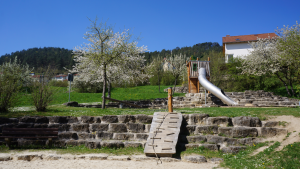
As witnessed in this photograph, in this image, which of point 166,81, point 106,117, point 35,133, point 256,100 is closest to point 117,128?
point 106,117

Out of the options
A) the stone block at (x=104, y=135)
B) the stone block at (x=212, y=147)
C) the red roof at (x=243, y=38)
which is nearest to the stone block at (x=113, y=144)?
the stone block at (x=104, y=135)

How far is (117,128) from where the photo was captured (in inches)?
378

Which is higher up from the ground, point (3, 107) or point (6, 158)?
point (3, 107)

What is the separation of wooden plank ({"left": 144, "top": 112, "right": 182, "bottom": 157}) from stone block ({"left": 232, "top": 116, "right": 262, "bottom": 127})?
2419 mm

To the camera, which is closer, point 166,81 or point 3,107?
point 3,107

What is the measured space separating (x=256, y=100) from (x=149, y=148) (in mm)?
14817

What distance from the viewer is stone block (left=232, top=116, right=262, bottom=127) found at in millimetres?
8953

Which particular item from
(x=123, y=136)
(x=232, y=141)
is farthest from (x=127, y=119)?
(x=232, y=141)

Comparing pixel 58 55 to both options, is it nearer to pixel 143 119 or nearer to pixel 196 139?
pixel 143 119

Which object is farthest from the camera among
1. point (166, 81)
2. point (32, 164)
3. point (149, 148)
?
point (166, 81)

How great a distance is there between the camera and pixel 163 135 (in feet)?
27.5

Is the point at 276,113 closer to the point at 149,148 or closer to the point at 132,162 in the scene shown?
the point at 149,148

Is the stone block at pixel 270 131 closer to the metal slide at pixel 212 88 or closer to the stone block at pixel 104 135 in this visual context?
the stone block at pixel 104 135

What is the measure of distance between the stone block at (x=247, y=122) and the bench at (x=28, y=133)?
7.53 m
